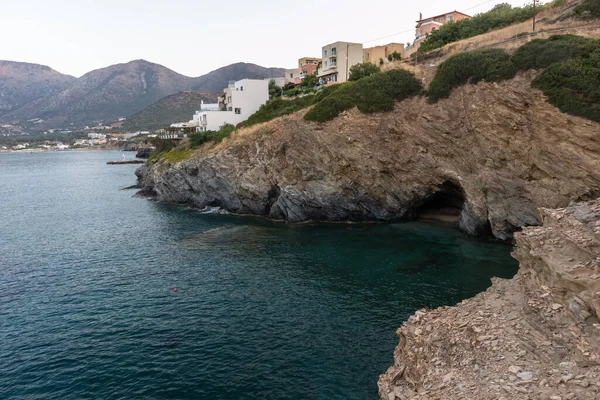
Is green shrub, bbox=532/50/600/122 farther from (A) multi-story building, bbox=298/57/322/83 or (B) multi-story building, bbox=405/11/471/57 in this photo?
(A) multi-story building, bbox=298/57/322/83

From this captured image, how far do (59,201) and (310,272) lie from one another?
67020 mm

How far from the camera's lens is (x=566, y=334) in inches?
491

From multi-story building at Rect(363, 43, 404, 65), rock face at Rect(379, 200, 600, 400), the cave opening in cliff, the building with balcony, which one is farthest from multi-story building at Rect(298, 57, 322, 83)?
Answer: rock face at Rect(379, 200, 600, 400)

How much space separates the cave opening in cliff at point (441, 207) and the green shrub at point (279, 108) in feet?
78.3

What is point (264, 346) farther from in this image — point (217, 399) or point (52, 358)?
point (52, 358)

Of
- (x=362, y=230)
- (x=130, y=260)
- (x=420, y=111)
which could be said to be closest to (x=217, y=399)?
(x=130, y=260)

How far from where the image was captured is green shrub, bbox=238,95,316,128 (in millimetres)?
60781

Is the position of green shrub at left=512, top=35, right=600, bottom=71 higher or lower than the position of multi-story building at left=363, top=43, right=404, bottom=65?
lower

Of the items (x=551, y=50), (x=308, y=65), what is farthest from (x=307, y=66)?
(x=551, y=50)

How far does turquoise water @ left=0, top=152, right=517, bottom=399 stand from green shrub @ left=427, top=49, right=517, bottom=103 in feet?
55.8

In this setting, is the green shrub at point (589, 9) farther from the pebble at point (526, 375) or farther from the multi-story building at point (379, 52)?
the pebble at point (526, 375)

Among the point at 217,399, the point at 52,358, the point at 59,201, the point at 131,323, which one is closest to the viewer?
the point at 217,399

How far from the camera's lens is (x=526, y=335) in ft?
43.8

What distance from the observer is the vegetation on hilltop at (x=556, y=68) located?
30.0 meters
